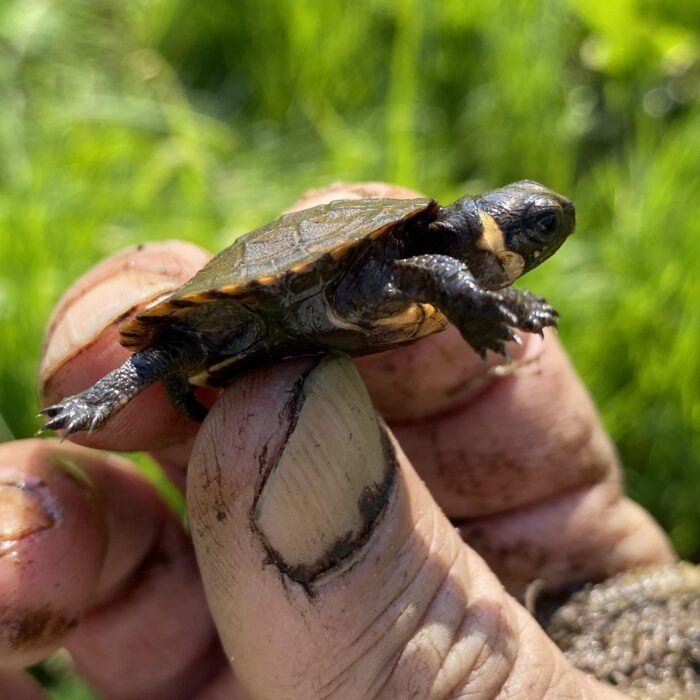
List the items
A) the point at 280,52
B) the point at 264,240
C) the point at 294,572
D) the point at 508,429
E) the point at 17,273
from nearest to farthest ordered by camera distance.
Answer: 1. the point at 294,572
2. the point at 264,240
3. the point at 508,429
4. the point at 17,273
5. the point at 280,52

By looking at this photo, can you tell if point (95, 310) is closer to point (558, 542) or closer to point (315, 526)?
point (315, 526)

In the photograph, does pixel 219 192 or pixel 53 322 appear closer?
Answer: pixel 53 322

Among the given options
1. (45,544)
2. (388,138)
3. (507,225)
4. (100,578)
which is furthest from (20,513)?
(388,138)

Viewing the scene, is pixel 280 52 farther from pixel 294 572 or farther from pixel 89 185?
pixel 294 572

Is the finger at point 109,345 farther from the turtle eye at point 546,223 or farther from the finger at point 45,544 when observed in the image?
the turtle eye at point 546,223

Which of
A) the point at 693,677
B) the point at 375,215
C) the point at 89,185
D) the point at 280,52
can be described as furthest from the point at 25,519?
the point at 280,52

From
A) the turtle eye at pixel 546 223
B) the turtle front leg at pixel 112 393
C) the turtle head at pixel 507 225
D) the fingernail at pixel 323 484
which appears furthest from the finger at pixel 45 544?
the turtle eye at pixel 546 223

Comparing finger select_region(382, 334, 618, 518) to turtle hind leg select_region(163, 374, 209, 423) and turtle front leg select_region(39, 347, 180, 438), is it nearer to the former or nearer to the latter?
turtle hind leg select_region(163, 374, 209, 423)

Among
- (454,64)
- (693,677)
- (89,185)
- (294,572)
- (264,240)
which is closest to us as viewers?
(294,572)
